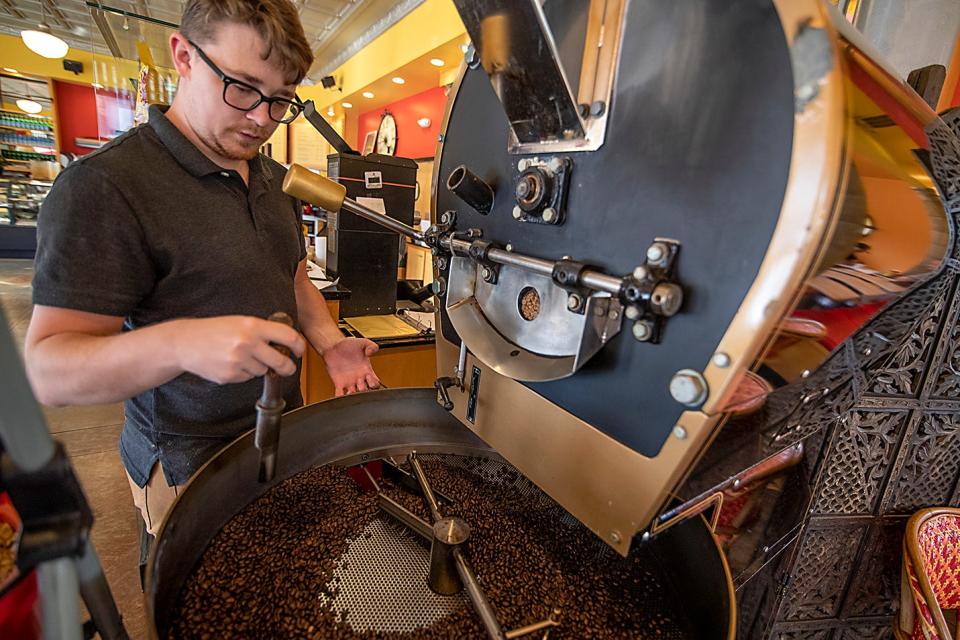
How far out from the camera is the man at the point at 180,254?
68 centimetres

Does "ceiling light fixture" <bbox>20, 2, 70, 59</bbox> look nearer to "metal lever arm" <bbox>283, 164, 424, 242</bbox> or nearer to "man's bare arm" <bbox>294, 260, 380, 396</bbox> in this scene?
"man's bare arm" <bbox>294, 260, 380, 396</bbox>

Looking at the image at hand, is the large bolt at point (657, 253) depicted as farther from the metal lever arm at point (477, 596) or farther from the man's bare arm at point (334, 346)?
the man's bare arm at point (334, 346)

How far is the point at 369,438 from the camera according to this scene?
0.94 m

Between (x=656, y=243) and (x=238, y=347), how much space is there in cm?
49

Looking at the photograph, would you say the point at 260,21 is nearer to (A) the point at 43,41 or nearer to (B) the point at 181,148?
(B) the point at 181,148

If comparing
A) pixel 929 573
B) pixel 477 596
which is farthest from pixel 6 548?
pixel 929 573

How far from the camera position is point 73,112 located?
938 cm

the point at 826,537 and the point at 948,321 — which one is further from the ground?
the point at 948,321

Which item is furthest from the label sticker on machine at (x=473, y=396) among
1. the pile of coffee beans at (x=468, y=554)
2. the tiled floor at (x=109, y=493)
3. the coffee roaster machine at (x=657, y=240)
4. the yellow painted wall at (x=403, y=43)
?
the yellow painted wall at (x=403, y=43)

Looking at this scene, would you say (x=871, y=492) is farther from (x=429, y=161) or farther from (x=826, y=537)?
(x=429, y=161)

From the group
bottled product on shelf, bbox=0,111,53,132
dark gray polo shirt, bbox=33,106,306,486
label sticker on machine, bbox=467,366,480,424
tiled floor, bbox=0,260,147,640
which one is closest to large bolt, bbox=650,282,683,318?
label sticker on machine, bbox=467,366,480,424

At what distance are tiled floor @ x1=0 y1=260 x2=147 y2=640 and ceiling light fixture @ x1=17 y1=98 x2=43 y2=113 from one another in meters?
9.17

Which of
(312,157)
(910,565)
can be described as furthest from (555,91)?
(312,157)

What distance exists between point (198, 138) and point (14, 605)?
83 centimetres
